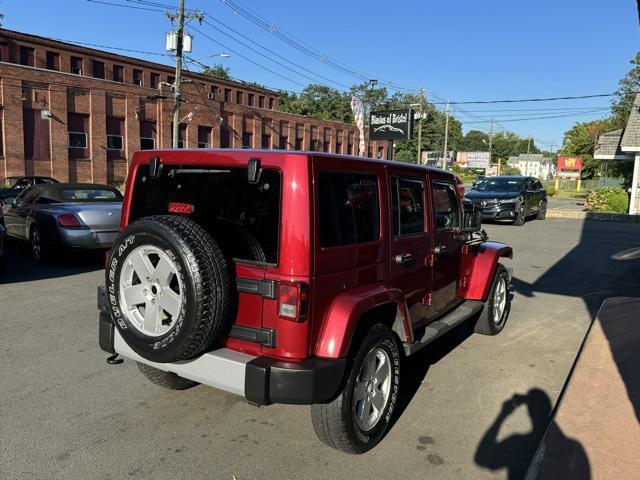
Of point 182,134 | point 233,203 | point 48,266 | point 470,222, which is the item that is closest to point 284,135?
point 182,134

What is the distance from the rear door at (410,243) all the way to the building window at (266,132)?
4130 cm

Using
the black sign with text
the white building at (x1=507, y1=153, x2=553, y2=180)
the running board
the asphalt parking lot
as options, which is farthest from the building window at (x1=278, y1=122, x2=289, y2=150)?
the white building at (x1=507, y1=153, x2=553, y2=180)

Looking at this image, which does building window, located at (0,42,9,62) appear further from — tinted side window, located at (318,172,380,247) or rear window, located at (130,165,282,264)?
tinted side window, located at (318,172,380,247)

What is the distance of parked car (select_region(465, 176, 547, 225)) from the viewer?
18.0 metres

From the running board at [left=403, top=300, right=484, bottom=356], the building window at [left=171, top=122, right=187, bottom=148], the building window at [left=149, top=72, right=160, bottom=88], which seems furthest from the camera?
the building window at [left=149, top=72, right=160, bottom=88]

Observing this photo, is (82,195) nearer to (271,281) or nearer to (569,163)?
(271,281)

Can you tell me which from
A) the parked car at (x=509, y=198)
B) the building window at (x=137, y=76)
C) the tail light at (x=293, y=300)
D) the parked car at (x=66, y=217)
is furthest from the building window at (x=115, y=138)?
the tail light at (x=293, y=300)

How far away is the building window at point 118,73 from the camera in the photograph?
45.0 m

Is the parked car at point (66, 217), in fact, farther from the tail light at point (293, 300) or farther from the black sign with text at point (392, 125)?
the black sign with text at point (392, 125)

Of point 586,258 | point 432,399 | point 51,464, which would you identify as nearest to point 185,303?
point 51,464

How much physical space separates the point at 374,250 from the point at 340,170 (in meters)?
0.60

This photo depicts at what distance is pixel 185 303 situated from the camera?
2.89 meters

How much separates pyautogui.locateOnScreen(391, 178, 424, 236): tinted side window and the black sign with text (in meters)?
28.3

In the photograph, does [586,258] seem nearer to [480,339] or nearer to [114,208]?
[480,339]
